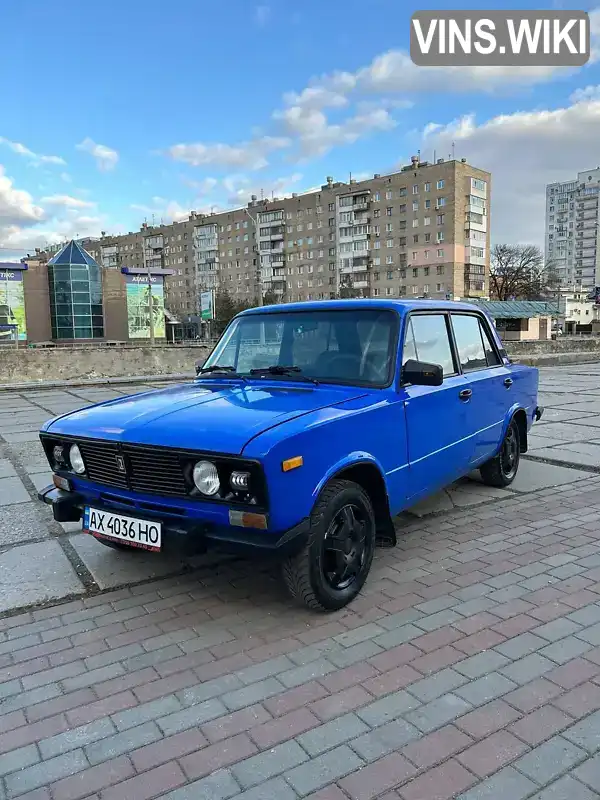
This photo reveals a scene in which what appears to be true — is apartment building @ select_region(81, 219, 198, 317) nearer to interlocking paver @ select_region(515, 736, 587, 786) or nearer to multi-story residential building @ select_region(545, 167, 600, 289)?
multi-story residential building @ select_region(545, 167, 600, 289)

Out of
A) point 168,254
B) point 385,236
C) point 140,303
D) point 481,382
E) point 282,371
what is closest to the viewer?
point 282,371

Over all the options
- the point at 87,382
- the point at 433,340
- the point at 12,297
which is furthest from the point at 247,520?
the point at 12,297

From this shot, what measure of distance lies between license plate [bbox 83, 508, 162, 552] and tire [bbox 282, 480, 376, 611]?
714 mm

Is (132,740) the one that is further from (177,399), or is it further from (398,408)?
(398,408)

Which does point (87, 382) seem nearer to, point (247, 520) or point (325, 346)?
point (325, 346)

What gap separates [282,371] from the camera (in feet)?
13.4

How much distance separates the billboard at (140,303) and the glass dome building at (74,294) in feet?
9.65

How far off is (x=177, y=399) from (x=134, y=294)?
57.5 meters

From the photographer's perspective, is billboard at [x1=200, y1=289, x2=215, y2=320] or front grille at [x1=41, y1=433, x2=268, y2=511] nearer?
front grille at [x1=41, y1=433, x2=268, y2=511]

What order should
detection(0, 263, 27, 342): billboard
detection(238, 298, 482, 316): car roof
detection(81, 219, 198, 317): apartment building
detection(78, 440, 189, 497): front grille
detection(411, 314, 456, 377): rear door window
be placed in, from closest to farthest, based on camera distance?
detection(78, 440, 189, 497): front grille → detection(238, 298, 482, 316): car roof → detection(411, 314, 456, 377): rear door window → detection(0, 263, 27, 342): billboard → detection(81, 219, 198, 317): apartment building

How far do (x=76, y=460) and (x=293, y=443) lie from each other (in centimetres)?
148

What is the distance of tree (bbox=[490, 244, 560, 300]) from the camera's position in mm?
80000

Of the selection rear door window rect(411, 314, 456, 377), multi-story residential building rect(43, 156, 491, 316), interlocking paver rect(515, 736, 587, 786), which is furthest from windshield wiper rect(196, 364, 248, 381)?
multi-story residential building rect(43, 156, 491, 316)

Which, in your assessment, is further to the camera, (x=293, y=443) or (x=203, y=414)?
(x=203, y=414)
